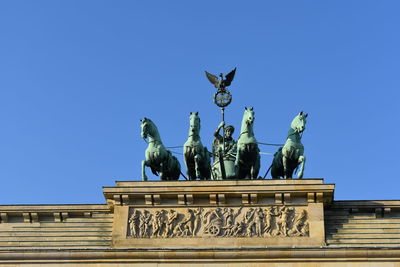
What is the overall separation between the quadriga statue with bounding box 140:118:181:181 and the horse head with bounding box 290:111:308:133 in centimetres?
378

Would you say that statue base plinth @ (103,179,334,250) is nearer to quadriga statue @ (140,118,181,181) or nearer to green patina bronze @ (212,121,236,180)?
Result: quadriga statue @ (140,118,181,181)

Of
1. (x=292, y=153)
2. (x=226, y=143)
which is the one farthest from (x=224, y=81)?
(x=292, y=153)

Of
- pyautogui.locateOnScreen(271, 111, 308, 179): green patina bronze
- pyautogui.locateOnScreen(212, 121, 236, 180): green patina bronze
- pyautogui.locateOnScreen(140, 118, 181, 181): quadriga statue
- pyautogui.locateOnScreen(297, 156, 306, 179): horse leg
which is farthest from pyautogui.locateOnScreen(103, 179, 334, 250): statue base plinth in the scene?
pyautogui.locateOnScreen(212, 121, 236, 180): green patina bronze

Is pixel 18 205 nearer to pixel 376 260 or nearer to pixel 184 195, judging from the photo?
pixel 184 195

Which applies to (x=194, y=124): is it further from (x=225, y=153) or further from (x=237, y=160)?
(x=225, y=153)

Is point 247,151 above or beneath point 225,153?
beneath

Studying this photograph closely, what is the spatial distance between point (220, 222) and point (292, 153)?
3239mm

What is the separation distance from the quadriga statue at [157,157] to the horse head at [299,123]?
12.4ft

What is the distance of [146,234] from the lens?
31250 millimetres

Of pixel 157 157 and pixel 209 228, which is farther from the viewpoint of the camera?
pixel 157 157

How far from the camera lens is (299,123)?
109ft

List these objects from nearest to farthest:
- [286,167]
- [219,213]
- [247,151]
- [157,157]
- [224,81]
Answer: [219,213], [286,167], [247,151], [157,157], [224,81]

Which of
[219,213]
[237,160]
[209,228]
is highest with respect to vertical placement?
[237,160]

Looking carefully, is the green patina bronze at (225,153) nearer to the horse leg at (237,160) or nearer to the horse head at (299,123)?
the horse leg at (237,160)
